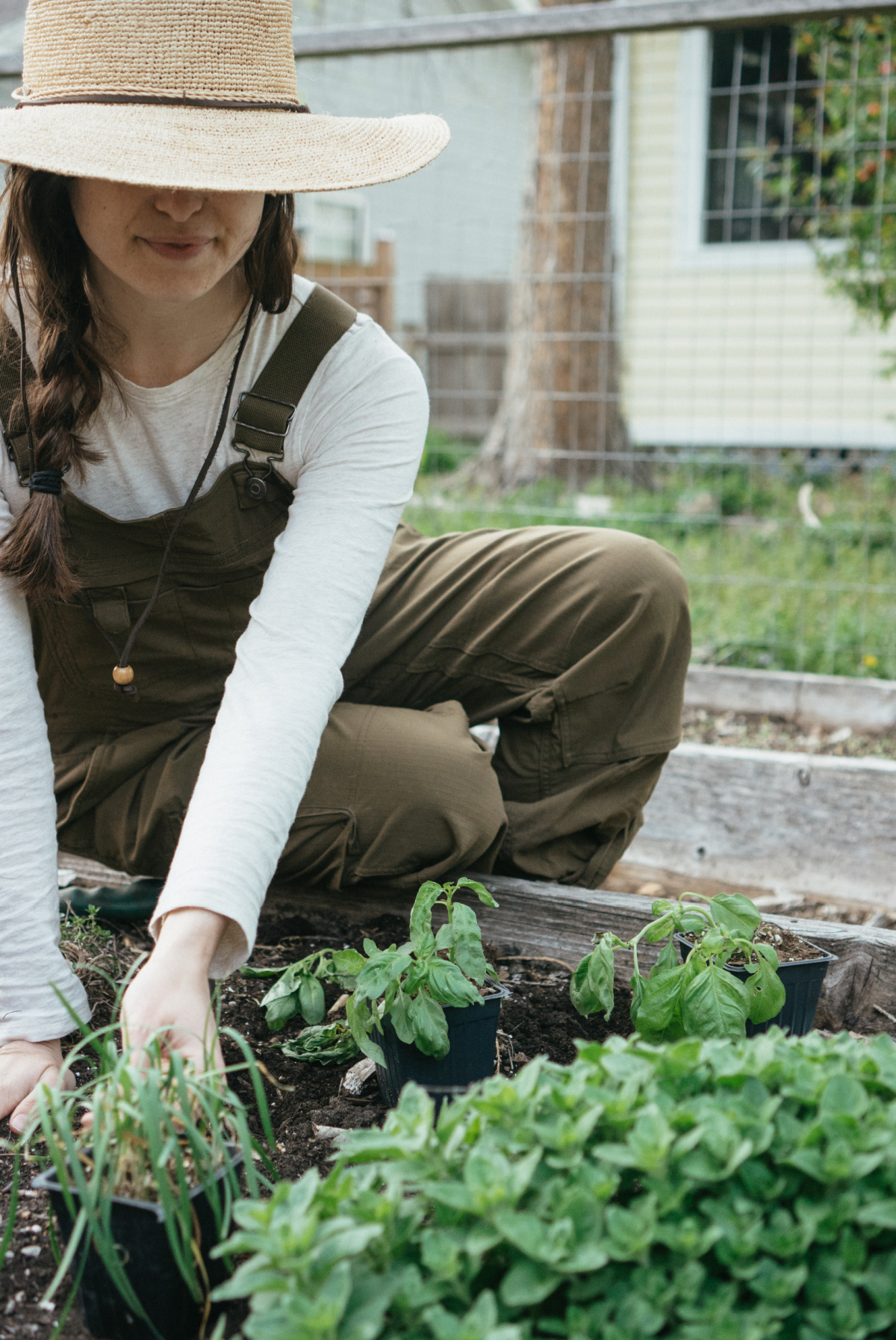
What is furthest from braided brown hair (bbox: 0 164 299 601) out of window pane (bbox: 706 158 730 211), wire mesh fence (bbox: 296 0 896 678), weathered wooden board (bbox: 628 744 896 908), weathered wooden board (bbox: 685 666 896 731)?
window pane (bbox: 706 158 730 211)

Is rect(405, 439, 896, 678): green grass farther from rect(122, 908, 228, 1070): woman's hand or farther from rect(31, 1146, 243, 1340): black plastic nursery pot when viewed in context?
rect(31, 1146, 243, 1340): black plastic nursery pot

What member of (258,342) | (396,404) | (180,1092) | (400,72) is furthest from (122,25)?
(400,72)

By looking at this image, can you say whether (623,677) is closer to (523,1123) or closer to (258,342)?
(258,342)

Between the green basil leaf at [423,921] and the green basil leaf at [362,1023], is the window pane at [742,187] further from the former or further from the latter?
the green basil leaf at [362,1023]

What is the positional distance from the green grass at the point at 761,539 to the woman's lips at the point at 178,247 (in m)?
2.69

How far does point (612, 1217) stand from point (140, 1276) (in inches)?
18.3

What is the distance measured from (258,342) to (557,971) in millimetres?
1097

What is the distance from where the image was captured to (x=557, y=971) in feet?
6.23

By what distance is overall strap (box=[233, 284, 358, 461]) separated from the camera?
1.84 m

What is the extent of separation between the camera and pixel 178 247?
1.56 metres

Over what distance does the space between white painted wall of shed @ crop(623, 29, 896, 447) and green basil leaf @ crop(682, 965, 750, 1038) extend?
701cm

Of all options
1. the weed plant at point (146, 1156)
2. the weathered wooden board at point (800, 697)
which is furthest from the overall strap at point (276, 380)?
the weathered wooden board at point (800, 697)

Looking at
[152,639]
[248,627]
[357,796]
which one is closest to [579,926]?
[357,796]

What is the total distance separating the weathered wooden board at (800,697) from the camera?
10.9 ft
